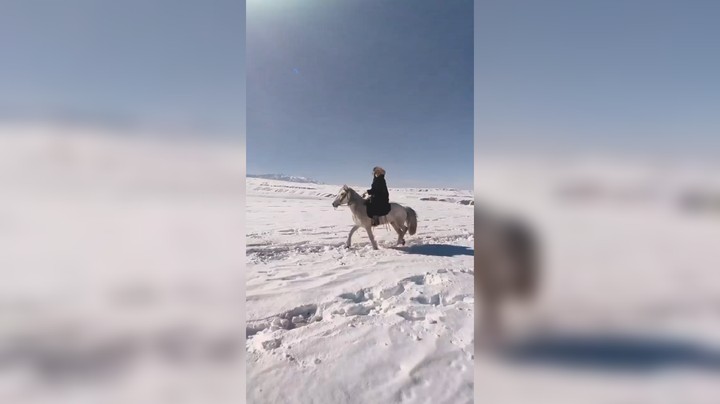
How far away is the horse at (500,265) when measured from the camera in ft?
3.08

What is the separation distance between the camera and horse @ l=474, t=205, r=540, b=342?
94 cm

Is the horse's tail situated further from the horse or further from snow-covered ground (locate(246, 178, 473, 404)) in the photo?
the horse

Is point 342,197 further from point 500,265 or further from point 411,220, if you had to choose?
point 500,265

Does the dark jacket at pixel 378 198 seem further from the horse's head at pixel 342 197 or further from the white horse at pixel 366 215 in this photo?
the horse's head at pixel 342 197

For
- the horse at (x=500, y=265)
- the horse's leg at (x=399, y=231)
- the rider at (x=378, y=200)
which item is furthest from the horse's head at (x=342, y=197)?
the horse at (x=500, y=265)

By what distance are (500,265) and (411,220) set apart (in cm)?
129

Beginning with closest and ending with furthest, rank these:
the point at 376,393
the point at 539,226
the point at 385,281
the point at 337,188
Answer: the point at 376,393
the point at 539,226
the point at 385,281
the point at 337,188

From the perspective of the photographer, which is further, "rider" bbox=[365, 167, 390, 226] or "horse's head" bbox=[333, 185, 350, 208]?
"horse's head" bbox=[333, 185, 350, 208]

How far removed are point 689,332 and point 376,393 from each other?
1.23 metres

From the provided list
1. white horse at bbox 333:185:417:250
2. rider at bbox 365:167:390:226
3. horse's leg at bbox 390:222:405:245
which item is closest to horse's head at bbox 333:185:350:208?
white horse at bbox 333:185:417:250

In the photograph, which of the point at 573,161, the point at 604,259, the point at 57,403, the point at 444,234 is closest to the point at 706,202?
the point at 604,259

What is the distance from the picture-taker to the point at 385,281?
1.42 meters

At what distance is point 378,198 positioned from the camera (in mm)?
1968

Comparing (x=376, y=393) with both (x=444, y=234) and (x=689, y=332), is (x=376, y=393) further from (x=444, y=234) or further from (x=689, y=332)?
(x=444, y=234)
